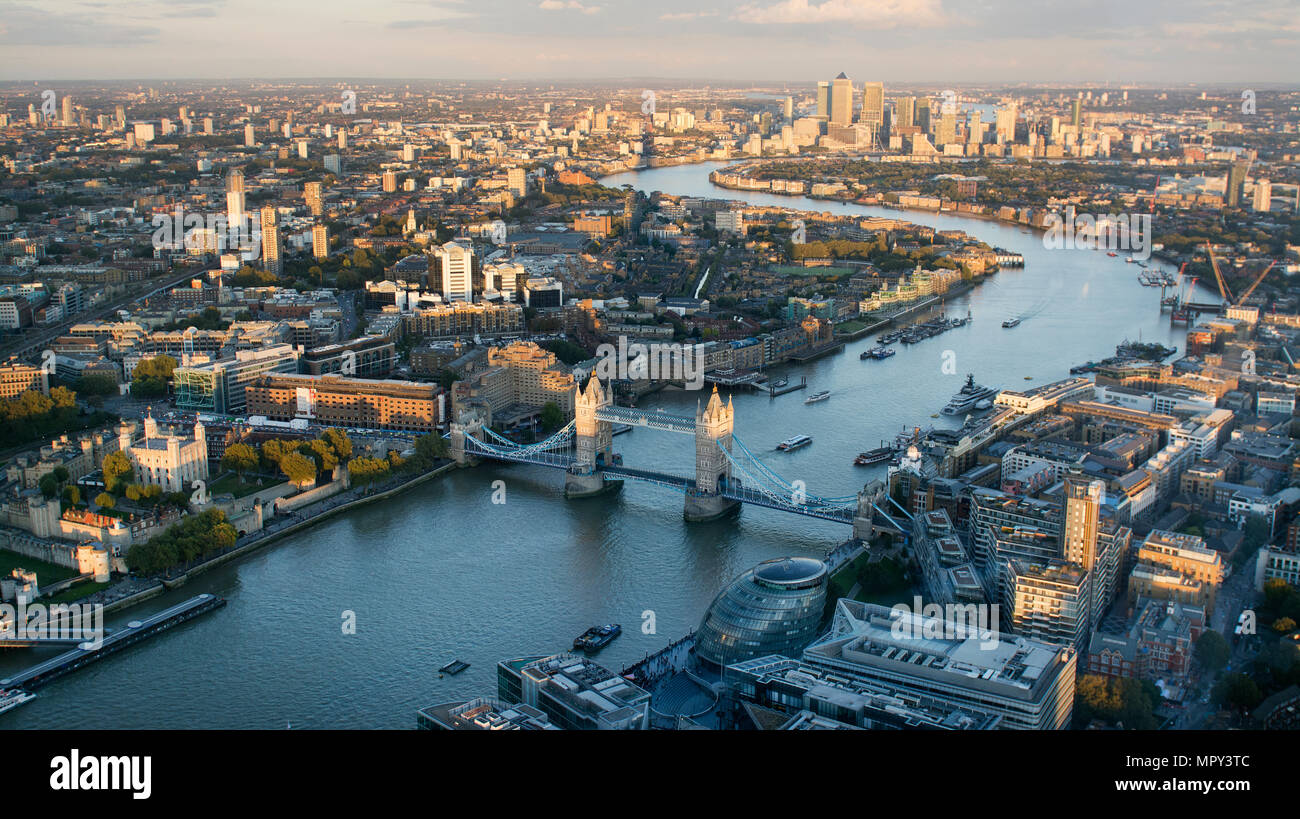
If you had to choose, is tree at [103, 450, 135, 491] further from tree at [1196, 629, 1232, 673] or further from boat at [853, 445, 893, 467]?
tree at [1196, 629, 1232, 673]

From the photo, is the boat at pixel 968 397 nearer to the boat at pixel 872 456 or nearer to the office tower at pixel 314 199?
the boat at pixel 872 456

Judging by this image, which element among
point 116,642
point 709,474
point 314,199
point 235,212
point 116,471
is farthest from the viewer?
point 314,199

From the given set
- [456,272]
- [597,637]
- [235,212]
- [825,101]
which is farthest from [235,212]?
[825,101]

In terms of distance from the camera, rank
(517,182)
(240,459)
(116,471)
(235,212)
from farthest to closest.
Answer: (517,182) < (235,212) < (240,459) < (116,471)

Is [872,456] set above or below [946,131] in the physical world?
below

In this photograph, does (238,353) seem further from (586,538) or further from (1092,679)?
(1092,679)

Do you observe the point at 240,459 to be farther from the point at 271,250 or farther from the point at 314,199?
the point at 314,199

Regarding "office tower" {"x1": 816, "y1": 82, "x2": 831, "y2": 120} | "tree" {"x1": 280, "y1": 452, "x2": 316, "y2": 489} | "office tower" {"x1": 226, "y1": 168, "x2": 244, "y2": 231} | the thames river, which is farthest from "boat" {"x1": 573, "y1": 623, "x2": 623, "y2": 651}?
"office tower" {"x1": 816, "y1": 82, "x2": 831, "y2": 120}
